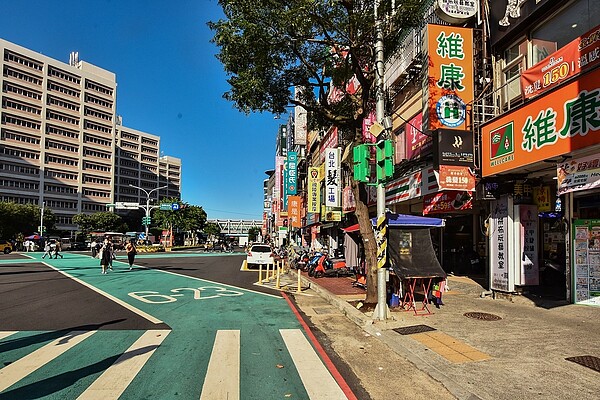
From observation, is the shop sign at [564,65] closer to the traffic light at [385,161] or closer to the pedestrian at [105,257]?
the traffic light at [385,161]

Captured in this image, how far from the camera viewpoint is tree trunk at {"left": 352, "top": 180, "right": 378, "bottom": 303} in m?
10.6

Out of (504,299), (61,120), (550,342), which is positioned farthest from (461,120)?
(61,120)

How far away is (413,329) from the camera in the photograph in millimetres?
8352

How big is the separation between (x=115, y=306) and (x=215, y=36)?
7.79 m

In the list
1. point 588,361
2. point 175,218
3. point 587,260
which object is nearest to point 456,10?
point 587,260

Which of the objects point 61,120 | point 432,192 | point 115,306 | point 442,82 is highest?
point 61,120

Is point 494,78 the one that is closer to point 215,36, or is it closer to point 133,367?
point 215,36

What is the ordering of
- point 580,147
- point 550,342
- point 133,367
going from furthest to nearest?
point 580,147 < point 550,342 < point 133,367

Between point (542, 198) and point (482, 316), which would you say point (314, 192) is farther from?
point (482, 316)

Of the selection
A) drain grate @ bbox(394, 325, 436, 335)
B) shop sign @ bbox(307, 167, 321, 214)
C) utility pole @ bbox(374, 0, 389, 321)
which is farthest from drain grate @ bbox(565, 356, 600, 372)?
shop sign @ bbox(307, 167, 321, 214)

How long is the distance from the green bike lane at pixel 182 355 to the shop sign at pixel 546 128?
22.8ft

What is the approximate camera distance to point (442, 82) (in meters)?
12.8

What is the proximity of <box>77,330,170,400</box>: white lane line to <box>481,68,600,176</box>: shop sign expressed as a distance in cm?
919

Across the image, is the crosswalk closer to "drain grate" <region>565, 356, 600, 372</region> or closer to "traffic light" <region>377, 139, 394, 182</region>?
"drain grate" <region>565, 356, 600, 372</region>
